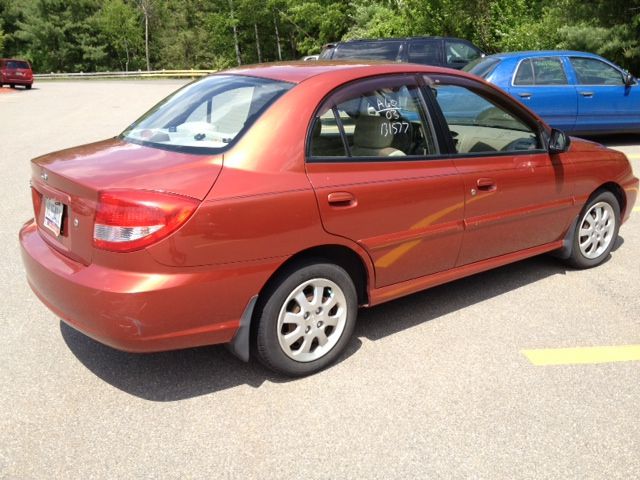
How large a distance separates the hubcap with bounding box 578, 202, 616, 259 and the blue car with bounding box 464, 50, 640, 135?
5448 mm

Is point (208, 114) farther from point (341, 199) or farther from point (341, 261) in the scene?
point (341, 261)

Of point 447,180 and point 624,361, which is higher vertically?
point 447,180

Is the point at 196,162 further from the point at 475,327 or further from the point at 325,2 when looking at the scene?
the point at 325,2

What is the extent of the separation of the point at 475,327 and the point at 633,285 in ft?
5.14

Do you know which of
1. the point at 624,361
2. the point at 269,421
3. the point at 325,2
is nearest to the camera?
the point at 269,421

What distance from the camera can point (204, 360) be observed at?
12.1 ft

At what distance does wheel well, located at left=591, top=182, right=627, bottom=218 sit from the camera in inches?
201

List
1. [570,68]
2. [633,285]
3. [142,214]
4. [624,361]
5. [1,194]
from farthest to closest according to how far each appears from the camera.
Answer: [570,68], [1,194], [633,285], [624,361], [142,214]

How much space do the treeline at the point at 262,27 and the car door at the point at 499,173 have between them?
1322 cm

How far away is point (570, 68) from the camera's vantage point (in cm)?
1048

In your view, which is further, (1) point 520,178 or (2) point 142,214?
(1) point 520,178

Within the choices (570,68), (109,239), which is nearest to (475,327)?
(109,239)

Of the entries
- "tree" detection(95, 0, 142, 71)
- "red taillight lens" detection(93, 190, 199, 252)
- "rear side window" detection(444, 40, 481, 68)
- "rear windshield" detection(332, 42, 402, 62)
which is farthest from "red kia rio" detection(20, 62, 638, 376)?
"tree" detection(95, 0, 142, 71)

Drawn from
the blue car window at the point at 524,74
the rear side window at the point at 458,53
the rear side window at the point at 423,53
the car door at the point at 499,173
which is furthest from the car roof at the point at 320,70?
the rear side window at the point at 458,53
